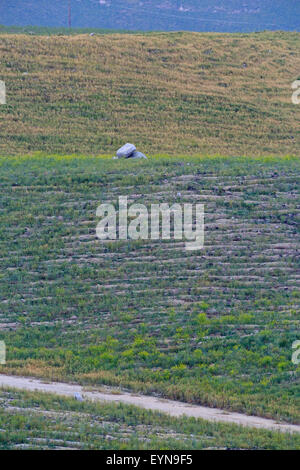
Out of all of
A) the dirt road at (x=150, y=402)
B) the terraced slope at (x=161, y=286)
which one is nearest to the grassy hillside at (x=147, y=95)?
the terraced slope at (x=161, y=286)

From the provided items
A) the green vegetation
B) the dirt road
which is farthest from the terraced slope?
the green vegetation

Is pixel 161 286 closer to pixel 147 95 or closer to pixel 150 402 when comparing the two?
pixel 150 402

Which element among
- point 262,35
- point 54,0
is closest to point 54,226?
point 262,35

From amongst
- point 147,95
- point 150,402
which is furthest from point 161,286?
point 147,95

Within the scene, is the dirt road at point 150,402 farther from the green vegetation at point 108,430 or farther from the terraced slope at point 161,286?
the green vegetation at point 108,430

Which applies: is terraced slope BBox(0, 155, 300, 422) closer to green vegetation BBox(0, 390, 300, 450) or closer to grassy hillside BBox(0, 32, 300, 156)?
green vegetation BBox(0, 390, 300, 450)

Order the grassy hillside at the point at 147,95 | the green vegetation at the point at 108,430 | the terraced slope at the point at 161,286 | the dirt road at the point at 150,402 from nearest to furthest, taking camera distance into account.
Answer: the green vegetation at the point at 108,430
the dirt road at the point at 150,402
the terraced slope at the point at 161,286
the grassy hillside at the point at 147,95

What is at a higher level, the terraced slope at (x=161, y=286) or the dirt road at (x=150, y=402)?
the terraced slope at (x=161, y=286)

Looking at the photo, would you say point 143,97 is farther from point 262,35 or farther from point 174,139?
point 262,35
